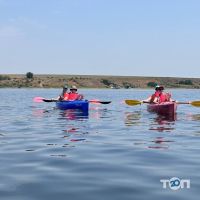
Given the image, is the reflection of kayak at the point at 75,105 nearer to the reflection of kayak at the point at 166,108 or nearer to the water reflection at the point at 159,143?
the reflection of kayak at the point at 166,108

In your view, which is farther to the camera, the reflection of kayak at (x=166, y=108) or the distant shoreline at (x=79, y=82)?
the distant shoreline at (x=79, y=82)

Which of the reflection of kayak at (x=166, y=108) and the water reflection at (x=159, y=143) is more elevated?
the reflection of kayak at (x=166, y=108)

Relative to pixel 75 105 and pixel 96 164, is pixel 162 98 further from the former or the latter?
pixel 96 164

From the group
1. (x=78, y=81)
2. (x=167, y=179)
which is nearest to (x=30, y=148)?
(x=167, y=179)

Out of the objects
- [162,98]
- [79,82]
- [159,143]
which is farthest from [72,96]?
[79,82]

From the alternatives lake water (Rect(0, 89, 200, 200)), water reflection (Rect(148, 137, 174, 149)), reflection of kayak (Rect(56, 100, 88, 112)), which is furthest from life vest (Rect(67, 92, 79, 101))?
water reflection (Rect(148, 137, 174, 149))

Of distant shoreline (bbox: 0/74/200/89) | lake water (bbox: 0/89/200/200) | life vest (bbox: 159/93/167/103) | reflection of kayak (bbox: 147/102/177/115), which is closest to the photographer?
lake water (bbox: 0/89/200/200)

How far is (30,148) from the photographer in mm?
12117

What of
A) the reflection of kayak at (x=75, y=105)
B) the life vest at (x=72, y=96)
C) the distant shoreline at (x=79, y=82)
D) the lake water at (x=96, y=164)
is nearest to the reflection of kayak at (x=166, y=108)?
the reflection of kayak at (x=75, y=105)

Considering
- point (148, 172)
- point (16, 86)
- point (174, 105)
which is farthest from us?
point (16, 86)

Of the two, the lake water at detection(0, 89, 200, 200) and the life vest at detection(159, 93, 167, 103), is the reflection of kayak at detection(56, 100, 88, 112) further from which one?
the lake water at detection(0, 89, 200, 200)

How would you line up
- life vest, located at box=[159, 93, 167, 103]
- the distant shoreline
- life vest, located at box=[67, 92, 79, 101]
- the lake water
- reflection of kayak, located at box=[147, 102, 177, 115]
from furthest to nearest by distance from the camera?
the distant shoreline → life vest, located at box=[67, 92, 79, 101] → life vest, located at box=[159, 93, 167, 103] → reflection of kayak, located at box=[147, 102, 177, 115] → the lake water

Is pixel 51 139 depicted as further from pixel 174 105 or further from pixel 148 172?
pixel 174 105

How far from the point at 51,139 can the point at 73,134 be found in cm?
154
